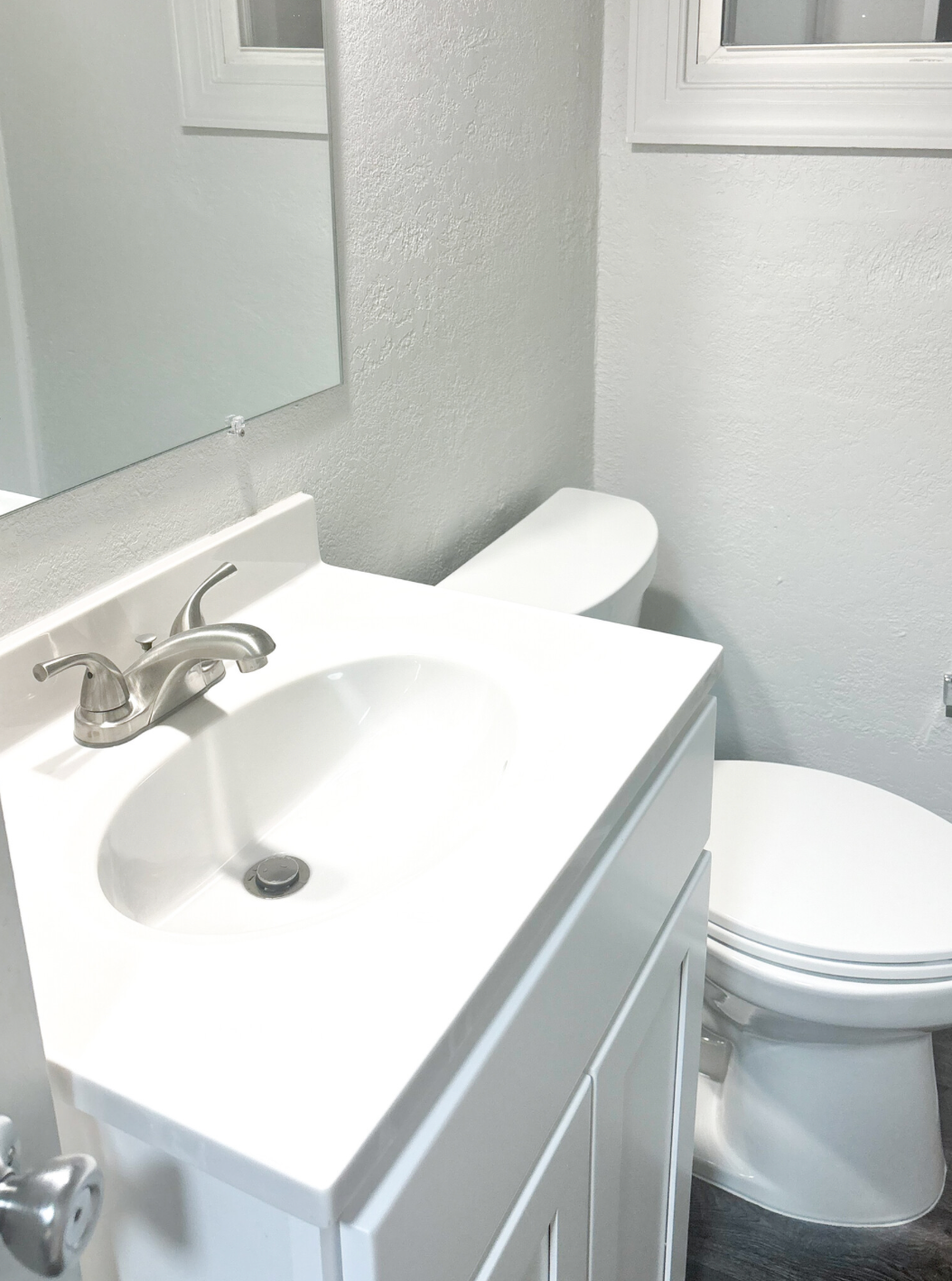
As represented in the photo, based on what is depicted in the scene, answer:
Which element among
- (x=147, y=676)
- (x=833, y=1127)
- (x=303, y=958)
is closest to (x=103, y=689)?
(x=147, y=676)

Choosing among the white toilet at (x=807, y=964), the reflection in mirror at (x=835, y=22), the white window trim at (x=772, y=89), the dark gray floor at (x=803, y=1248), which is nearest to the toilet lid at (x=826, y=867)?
the white toilet at (x=807, y=964)

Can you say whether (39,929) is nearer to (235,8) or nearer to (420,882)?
(420,882)

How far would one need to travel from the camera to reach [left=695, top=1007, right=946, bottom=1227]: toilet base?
142cm

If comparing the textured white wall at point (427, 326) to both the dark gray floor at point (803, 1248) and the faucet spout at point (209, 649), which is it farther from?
the dark gray floor at point (803, 1248)

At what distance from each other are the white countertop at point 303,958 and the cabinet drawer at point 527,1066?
0.9 inches

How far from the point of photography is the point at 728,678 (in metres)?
1.95

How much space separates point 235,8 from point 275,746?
0.64 m

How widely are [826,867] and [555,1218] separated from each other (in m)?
0.68

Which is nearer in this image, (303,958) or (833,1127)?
(303,958)

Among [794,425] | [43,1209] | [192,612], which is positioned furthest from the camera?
[794,425]

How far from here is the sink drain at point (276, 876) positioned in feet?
2.93

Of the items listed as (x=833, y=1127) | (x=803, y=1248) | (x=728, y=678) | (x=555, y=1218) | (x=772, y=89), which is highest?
(x=772, y=89)

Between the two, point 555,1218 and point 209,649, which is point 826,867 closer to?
point 555,1218

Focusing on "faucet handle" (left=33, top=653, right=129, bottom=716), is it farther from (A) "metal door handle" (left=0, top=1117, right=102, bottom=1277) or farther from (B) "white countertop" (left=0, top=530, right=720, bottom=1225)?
(A) "metal door handle" (left=0, top=1117, right=102, bottom=1277)
